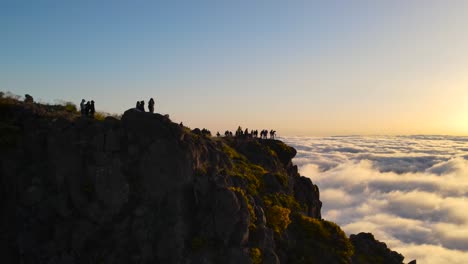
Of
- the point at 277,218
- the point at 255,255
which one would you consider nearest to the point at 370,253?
the point at 277,218

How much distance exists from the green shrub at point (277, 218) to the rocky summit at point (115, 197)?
3.21m

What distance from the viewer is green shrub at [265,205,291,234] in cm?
4366

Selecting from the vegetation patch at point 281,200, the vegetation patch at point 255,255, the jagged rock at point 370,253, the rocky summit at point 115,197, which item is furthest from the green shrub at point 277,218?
the jagged rock at point 370,253

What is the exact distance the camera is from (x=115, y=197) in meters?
34.5

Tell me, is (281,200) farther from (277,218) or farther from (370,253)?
(370,253)

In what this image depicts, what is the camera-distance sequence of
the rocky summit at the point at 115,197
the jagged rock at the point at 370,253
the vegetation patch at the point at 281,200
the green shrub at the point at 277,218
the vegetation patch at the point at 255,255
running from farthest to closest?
1. the jagged rock at the point at 370,253
2. the vegetation patch at the point at 281,200
3. the green shrub at the point at 277,218
4. the vegetation patch at the point at 255,255
5. the rocky summit at the point at 115,197

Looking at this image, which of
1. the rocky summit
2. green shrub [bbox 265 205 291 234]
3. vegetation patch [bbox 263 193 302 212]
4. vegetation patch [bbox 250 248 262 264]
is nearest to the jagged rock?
vegetation patch [bbox 263 193 302 212]

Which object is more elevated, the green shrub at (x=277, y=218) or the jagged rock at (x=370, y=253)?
the green shrub at (x=277, y=218)

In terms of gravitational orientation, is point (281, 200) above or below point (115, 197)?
below

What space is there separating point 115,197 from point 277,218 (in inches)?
797

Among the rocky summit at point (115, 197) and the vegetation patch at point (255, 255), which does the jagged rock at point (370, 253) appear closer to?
the rocky summit at point (115, 197)

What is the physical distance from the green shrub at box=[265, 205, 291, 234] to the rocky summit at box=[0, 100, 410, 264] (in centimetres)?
321

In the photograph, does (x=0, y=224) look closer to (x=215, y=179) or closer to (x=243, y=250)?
(x=215, y=179)

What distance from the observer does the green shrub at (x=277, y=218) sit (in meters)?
43.7
